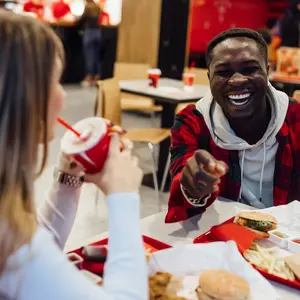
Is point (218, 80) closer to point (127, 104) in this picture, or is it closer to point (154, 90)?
point (154, 90)

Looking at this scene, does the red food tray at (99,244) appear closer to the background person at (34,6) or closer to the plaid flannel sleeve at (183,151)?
the plaid flannel sleeve at (183,151)

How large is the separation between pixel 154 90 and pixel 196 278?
2997 millimetres

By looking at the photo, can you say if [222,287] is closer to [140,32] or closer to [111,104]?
[111,104]

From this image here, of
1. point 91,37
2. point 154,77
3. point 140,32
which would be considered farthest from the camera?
point 91,37

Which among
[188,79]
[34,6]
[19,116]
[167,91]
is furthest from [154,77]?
[34,6]

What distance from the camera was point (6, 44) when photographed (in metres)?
0.90

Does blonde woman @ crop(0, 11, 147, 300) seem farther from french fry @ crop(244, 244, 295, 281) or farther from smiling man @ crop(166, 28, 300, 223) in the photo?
smiling man @ crop(166, 28, 300, 223)

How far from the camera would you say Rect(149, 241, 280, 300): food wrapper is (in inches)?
44.9

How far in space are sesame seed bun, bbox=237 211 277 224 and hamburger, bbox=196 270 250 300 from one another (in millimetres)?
367

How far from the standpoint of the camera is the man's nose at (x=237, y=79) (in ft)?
5.78

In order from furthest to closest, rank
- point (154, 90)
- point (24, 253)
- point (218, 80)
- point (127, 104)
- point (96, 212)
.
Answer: point (127, 104) < point (154, 90) < point (96, 212) < point (218, 80) < point (24, 253)

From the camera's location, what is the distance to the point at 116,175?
41.3 inches

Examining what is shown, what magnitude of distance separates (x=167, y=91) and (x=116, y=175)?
3.10 metres

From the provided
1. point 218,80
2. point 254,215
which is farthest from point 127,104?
point 254,215
